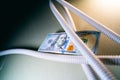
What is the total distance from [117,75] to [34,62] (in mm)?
448

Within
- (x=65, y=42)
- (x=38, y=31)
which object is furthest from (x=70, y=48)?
(x=38, y=31)

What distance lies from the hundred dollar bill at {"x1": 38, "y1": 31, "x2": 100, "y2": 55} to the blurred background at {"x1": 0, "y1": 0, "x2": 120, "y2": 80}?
1.3 inches

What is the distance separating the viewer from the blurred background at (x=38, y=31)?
0.73m

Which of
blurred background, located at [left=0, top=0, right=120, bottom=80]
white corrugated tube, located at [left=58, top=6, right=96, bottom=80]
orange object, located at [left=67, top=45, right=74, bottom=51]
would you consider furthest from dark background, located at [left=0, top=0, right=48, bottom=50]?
orange object, located at [left=67, top=45, right=74, bottom=51]

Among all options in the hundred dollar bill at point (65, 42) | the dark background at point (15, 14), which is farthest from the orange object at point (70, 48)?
the dark background at point (15, 14)

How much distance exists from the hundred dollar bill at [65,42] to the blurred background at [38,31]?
0.03 meters

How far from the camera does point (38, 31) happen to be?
3.18 feet

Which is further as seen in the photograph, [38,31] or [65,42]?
[38,31]

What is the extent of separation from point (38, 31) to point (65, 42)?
25 cm

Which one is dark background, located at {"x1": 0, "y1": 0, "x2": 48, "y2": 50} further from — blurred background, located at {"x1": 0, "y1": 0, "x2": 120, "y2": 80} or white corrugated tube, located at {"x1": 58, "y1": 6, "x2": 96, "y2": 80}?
white corrugated tube, located at {"x1": 58, "y1": 6, "x2": 96, "y2": 80}

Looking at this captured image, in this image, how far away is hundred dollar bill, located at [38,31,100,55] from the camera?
719 millimetres

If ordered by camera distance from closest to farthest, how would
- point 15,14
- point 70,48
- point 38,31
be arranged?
1. point 70,48
2. point 38,31
3. point 15,14

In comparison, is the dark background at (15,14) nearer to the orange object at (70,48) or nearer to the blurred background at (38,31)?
the blurred background at (38,31)

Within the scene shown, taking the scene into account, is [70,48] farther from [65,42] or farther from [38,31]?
[38,31]
